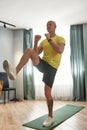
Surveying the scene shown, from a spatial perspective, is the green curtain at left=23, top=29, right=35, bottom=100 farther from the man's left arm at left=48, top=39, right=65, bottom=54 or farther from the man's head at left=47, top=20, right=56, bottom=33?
the man's left arm at left=48, top=39, right=65, bottom=54

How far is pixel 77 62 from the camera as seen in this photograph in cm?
504

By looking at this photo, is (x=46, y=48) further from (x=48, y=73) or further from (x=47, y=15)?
(x=47, y=15)

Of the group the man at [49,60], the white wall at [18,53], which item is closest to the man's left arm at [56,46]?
the man at [49,60]

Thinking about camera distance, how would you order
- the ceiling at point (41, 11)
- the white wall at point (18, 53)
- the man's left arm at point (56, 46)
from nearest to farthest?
the man's left arm at point (56, 46), the ceiling at point (41, 11), the white wall at point (18, 53)

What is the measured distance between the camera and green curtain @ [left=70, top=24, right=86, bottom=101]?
4965 millimetres

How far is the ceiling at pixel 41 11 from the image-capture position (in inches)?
143

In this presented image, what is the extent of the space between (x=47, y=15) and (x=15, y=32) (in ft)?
5.62

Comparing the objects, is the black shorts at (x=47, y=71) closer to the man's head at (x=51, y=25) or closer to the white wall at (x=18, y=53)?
the man's head at (x=51, y=25)

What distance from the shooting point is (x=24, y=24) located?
5.15 m

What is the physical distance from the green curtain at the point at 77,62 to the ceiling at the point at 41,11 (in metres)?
0.34

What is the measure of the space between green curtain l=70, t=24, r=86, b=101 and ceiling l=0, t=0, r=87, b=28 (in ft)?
1.12

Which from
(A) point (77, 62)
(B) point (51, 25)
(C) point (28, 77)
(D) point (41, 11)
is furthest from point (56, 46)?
(C) point (28, 77)

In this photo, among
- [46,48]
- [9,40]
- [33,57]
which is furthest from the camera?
[9,40]

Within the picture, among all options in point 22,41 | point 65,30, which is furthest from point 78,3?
point 22,41
